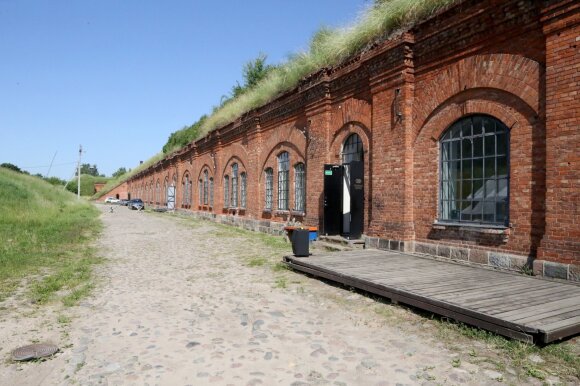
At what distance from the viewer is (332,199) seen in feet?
39.9

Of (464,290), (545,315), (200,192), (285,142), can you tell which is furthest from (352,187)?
(200,192)

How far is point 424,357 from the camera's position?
4211 millimetres

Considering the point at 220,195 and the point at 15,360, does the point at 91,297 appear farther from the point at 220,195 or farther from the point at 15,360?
→ the point at 220,195

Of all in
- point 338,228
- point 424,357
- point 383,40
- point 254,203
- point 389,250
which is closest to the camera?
point 424,357

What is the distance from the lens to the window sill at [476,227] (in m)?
7.57

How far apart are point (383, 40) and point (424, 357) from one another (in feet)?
27.7

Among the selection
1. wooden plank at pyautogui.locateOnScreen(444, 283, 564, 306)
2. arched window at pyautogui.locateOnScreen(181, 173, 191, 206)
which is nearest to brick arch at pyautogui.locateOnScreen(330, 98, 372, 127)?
wooden plank at pyautogui.locateOnScreen(444, 283, 564, 306)

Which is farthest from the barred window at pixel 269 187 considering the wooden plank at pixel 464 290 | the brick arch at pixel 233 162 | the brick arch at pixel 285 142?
the wooden plank at pixel 464 290

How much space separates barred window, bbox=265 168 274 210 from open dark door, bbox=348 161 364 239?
613cm

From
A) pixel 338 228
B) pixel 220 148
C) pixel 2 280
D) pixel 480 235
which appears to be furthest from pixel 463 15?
pixel 220 148

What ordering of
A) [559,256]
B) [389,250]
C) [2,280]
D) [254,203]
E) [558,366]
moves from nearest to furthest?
[558,366], [559,256], [2,280], [389,250], [254,203]

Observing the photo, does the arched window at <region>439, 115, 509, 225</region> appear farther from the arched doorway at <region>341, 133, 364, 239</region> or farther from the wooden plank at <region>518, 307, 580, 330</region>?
the wooden plank at <region>518, 307, 580, 330</region>

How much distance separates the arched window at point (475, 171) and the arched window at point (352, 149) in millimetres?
2934

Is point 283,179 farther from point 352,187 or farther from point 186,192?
point 186,192
